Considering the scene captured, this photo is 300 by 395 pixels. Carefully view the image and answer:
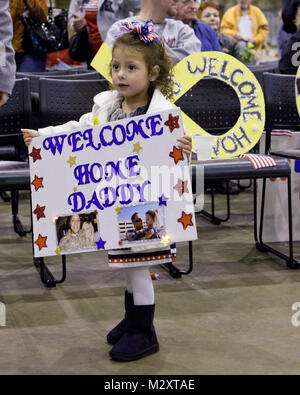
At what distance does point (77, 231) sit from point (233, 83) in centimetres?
207

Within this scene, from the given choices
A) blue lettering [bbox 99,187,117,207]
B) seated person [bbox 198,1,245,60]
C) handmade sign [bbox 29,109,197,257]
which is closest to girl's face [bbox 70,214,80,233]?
handmade sign [bbox 29,109,197,257]

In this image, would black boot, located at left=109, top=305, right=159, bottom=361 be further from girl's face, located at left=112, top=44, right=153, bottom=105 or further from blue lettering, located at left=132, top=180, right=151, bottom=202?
girl's face, located at left=112, top=44, right=153, bottom=105

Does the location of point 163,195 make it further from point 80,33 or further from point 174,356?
point 80,33

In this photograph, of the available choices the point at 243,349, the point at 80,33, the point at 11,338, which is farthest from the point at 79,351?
the point at 80,33

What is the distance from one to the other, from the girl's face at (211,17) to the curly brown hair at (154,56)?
179 inches

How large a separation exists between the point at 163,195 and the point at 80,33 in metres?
3.86

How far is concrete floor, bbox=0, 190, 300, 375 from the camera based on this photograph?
2.63m

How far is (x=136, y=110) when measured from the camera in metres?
2.74

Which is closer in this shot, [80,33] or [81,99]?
[81,99]

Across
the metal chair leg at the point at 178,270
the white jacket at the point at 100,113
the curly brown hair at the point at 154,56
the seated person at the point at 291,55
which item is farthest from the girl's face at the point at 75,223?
the seated person at the point at 291,55

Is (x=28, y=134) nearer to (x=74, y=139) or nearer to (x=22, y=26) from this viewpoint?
(x=74, y=139)

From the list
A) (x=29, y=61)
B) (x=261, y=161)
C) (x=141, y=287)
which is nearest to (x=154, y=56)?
(x=141, y=287)

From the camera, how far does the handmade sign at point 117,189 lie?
2535 millimetres

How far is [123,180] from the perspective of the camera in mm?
2555
